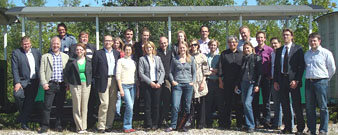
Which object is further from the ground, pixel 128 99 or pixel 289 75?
pixel 289 75

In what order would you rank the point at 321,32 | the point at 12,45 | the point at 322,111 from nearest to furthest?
the point at 322,111 → the point at 321,32 → the point at 12,45

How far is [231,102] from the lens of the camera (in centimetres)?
695

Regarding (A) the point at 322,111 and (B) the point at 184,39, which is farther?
(B) the point at 184,39

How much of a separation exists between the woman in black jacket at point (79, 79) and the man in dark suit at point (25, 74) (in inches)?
31.1

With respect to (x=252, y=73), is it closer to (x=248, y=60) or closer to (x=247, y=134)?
(x=248, y=60)

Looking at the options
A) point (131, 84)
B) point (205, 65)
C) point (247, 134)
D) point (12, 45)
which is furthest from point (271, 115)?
point (12, 45)

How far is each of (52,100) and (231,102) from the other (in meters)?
3.42

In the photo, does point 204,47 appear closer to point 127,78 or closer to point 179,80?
point 179,80

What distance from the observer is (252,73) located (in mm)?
6547

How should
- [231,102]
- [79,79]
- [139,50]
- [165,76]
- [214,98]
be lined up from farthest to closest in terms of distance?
1. [139,50]
2. [214,98]
3. [231,102]
4. [165,76]
5. [79,79]

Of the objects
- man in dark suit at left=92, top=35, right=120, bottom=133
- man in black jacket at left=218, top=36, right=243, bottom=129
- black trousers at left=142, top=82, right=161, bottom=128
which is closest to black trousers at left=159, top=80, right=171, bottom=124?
black trousers at left=142, top=82, right=161, bottom=128

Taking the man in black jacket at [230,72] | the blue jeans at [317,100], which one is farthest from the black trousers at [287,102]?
the man in black jacket at [230,72]

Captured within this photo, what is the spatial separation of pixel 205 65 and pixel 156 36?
1181cm

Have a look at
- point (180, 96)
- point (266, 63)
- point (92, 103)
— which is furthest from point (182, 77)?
point (92, 103)
